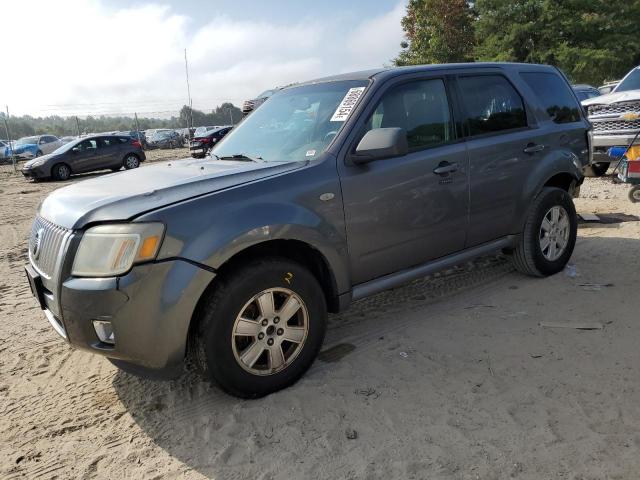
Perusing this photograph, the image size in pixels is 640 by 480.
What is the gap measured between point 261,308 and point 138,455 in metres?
0.97

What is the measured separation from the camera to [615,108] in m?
8.79

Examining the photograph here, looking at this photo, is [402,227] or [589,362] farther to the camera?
[402,227]

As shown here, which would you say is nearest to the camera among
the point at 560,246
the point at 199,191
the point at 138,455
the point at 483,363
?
the point at 138,455

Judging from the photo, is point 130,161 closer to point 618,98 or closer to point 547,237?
point 618,98

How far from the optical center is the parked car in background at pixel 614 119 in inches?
335

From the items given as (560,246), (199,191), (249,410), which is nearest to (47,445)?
(249,410)

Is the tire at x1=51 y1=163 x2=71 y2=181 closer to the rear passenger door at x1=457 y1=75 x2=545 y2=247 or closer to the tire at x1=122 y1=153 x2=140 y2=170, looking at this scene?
the tire at x1=122 y1=153 x2=140 y2=170

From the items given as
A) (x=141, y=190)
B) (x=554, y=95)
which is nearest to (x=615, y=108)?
(x=554, y=95)

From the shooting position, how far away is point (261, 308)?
9.23ft

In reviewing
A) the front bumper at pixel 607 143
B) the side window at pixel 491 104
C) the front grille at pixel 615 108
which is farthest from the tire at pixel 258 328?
the front grille at pixel 615 108

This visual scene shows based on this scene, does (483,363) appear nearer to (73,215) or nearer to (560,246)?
(560,246)

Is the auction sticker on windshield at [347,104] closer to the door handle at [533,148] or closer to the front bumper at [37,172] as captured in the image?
the door handle at [533,148]

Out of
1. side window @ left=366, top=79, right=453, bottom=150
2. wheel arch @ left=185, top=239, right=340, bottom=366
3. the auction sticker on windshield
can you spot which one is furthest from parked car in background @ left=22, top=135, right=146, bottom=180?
wheel arch @ left=185, top=239, right=340, bottom=366

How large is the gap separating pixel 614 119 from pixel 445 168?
22.6 ft
